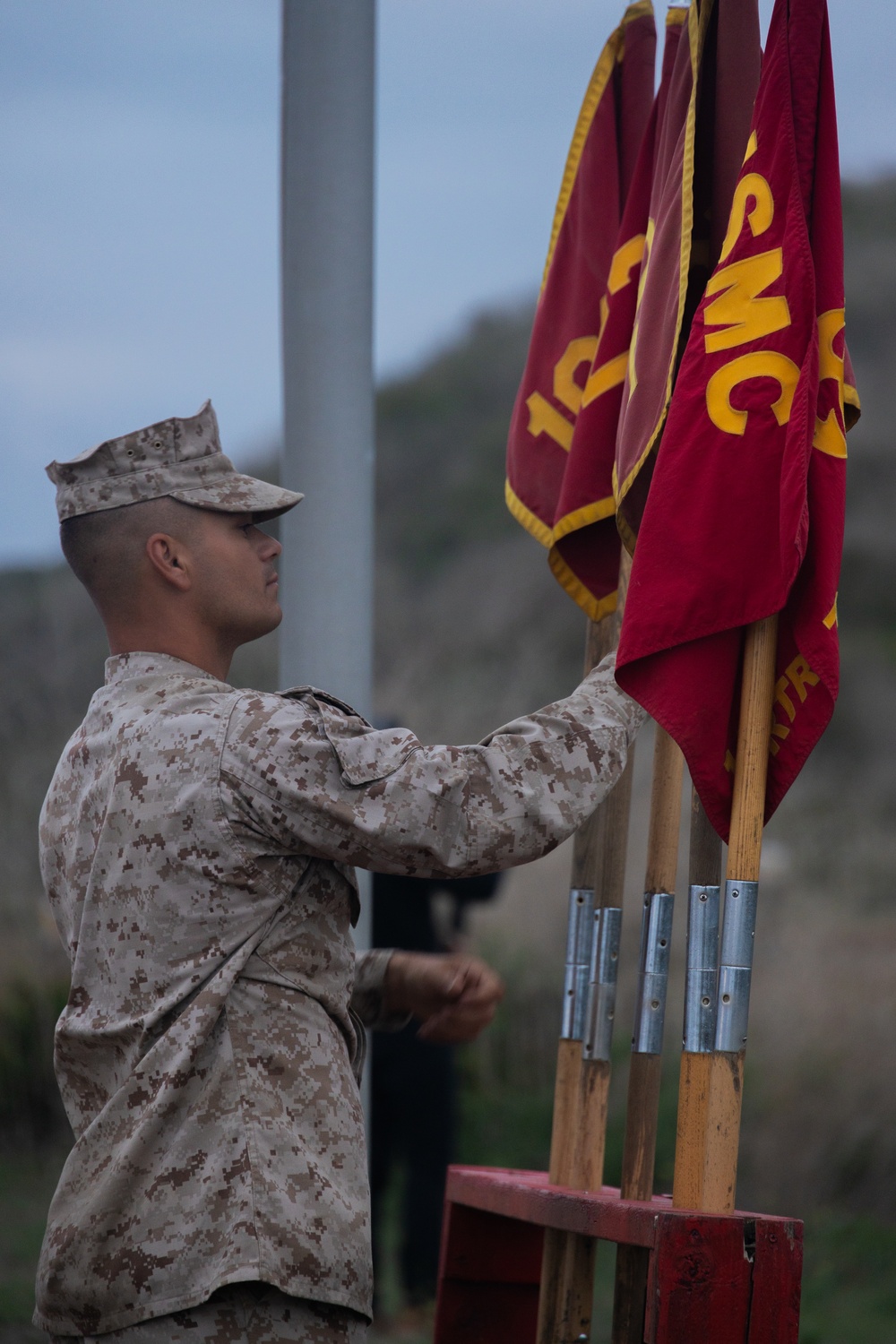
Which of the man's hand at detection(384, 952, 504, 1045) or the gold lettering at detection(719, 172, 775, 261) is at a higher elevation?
the gold lettering at detection(719, 172, 775, 261)

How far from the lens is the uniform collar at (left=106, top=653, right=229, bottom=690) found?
1.98 metres

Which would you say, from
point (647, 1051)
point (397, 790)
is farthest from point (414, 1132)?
point (397, 790)

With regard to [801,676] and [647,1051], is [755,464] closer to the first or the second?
[801,676]

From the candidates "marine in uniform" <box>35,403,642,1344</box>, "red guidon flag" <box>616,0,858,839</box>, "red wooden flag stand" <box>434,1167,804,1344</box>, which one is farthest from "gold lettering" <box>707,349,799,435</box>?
"red wooden flag stand" <box>434,1167,804,1344</box>

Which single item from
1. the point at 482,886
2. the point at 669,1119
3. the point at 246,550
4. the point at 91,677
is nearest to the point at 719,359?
the point at 246,550

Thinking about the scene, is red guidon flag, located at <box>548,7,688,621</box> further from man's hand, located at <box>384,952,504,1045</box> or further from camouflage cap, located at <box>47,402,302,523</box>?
man's hand, located at <box>384,952,504,1045</box>

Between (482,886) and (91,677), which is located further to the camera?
(91,677)

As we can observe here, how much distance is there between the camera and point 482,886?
4812 millimetres

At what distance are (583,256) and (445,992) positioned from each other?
4.33 ft

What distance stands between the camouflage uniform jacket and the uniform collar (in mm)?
83

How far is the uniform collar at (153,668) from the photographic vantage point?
6.50 feet

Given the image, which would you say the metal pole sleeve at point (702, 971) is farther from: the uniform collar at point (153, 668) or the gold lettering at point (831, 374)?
the uniform collar at point (153, 668)

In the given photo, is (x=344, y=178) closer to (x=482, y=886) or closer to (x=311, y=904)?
(x=311, y=904)

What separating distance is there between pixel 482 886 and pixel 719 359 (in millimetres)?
3056
